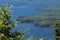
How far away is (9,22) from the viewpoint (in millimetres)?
6531

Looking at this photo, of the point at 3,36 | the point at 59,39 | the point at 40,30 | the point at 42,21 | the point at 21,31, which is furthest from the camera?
the point at 42,21

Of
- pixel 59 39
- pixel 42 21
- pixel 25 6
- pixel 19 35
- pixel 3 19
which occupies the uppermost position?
pixel 3 19

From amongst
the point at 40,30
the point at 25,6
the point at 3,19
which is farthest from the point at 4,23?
the point at 25,6

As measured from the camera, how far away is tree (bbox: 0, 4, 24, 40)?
249 inches

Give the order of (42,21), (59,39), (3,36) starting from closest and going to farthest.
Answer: (3,36), (59,39), (42,21)

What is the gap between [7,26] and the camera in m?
6.38

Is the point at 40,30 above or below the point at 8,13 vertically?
below

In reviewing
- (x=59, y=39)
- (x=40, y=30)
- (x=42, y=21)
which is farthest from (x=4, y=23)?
(x=42, y=21)

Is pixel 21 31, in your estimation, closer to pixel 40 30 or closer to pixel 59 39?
pixel 59 39

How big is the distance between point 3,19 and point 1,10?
259 mm

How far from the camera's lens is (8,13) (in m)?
6.50

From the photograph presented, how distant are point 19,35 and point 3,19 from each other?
511 mm

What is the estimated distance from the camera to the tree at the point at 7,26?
633 cm

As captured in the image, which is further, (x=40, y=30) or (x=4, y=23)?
(x=40, y=30)
